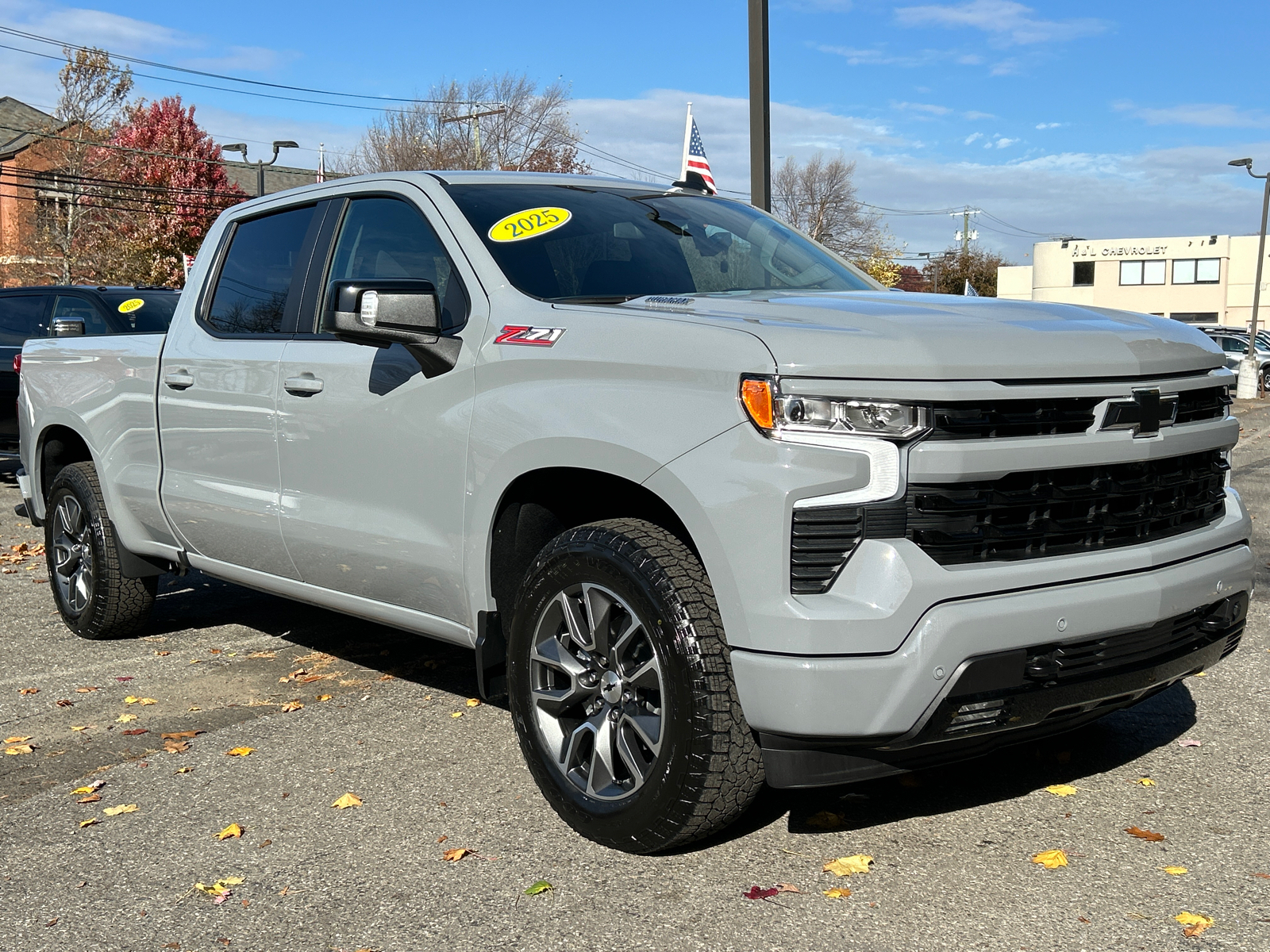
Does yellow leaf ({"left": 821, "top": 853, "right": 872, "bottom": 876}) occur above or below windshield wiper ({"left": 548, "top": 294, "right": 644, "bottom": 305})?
below

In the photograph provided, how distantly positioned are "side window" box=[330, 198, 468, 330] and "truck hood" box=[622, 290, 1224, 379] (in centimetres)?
70

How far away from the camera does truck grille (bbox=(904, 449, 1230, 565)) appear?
2.96 metres

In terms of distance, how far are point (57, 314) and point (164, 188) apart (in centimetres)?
3021

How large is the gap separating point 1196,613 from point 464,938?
84.1 inches

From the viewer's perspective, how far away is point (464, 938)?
3059 mm

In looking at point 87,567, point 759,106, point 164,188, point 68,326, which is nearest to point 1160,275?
point 164,188

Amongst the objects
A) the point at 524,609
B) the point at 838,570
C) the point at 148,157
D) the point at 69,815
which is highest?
the point at 148,157

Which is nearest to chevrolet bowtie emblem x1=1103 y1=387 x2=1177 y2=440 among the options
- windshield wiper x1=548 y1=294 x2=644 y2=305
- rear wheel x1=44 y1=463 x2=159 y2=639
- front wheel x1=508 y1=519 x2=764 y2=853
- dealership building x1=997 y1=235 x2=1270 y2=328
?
front wheel x1=508 y1=519 x2=764 y2=853

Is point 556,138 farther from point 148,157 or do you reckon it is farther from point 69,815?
point 69,815

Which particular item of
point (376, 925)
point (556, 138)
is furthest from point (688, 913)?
point (556, 138)

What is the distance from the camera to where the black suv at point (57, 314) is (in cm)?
1223

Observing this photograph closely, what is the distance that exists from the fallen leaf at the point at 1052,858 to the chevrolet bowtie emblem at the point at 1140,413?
3.80 feet

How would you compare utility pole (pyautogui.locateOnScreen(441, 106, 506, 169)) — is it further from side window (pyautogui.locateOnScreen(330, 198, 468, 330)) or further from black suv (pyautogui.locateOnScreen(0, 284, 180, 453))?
side window (pyautogui.locateOnScreen(330, 198, 468, 330))

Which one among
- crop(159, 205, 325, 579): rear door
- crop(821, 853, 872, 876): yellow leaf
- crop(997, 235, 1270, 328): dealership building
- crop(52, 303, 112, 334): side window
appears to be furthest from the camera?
crop(997, 235, 1270, 328): dealership building
